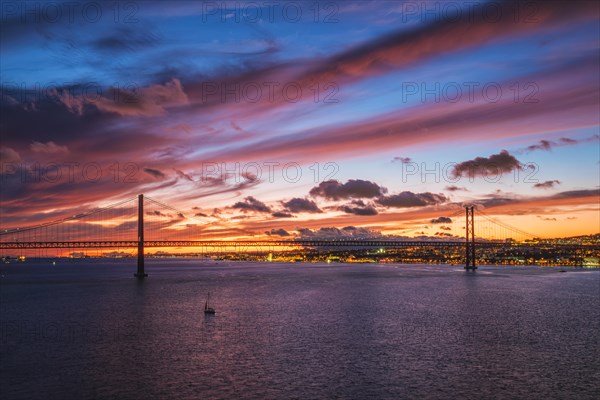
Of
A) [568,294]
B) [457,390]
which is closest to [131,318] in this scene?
[457,390]

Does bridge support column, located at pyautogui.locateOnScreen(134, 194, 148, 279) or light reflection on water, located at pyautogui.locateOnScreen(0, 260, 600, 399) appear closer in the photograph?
light reflection on water, located at pyautogui.locateOnScreen(0, 260, 600, 399)

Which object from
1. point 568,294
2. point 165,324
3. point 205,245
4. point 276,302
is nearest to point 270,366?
point 165,324

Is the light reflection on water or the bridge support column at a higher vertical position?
the bridge support column

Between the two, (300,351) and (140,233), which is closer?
(300,351)

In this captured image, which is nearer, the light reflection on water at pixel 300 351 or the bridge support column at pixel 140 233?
the light reflection on water at pixel 300 351

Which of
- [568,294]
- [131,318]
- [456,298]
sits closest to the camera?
[131,318]

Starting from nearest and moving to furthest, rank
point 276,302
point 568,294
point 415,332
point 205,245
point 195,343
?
point 195,343, point 415,332, point 276,302, point 568,294, point 205,245

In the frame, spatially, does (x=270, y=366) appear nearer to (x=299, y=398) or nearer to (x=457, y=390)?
(x=299, y=398)

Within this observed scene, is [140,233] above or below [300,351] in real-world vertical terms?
above

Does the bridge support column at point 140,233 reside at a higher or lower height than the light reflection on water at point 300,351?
higher

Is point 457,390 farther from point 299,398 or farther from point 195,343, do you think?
point 195,343

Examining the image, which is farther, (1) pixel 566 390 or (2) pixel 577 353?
(2) pixel 577 353
